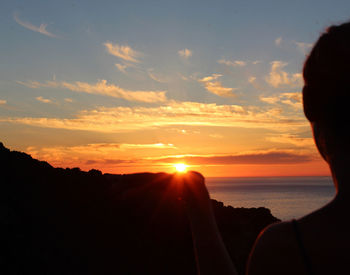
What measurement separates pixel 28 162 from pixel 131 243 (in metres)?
4.71

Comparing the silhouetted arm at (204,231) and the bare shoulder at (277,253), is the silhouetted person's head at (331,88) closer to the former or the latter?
the bare shoulder at (277,253)

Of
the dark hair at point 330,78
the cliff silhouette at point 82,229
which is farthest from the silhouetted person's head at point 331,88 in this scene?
the cliff silhouette at point 82,229

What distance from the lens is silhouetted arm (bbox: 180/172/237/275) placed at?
1.72 meters

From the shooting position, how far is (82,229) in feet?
34.3

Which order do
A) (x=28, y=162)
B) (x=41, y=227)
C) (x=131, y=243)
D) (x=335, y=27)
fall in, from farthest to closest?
(x=28, y=162)
(x=131, y=243)
(x=41, y=227)
(x=335, y=27)

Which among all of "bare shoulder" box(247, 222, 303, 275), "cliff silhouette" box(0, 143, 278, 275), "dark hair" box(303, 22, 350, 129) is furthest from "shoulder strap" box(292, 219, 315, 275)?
"cliff silhouette" box(0, 143, 278, 275)

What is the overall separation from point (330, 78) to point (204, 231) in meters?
0.95

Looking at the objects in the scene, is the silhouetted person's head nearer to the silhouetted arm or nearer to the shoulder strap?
the shoulder strap

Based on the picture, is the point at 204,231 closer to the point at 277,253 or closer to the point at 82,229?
the point at 277,253

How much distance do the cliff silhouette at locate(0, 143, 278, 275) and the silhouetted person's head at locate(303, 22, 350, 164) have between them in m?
7.61

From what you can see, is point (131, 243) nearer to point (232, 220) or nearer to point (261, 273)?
point (232, 220)

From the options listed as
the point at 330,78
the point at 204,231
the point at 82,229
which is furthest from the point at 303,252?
the point at 82,229

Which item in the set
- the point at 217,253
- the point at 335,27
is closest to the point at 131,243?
the point at 217,253

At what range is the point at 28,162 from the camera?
11.9m
